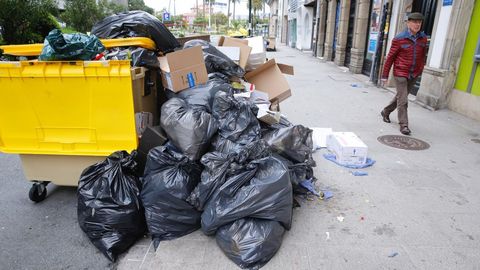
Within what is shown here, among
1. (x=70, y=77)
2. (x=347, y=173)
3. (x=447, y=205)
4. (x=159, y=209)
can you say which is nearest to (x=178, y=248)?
(x=159, y=209)

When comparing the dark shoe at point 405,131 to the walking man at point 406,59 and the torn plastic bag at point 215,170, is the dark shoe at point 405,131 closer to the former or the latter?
the walking man at point 406,59

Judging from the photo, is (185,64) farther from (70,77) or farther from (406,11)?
(406,11)

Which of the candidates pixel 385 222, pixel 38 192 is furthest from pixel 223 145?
pixel 38 192

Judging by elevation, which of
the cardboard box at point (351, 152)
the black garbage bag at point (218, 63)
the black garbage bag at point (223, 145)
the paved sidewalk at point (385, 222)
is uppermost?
the black garbage bag at point (218, 63)

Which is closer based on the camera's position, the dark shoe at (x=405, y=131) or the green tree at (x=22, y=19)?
the dark shoe at (x=405, y=131)

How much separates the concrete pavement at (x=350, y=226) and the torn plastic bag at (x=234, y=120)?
833 millimetres

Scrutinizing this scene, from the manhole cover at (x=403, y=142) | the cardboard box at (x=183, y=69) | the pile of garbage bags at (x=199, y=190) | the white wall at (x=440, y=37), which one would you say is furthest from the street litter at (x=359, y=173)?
the white wall at (x=440, y=37)

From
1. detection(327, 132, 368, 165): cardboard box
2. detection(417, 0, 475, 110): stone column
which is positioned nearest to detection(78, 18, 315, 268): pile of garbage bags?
detection(327, 132, 368, 165): cardboard box

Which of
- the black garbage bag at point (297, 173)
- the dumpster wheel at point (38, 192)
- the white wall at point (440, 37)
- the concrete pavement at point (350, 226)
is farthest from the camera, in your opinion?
the white wall at point (440, 37)

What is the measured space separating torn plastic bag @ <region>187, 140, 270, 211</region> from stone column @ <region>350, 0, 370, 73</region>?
10852 millimetres

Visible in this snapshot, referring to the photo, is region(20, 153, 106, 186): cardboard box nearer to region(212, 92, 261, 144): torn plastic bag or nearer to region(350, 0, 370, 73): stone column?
region(212, 92, 261, 144): torn plastic bag

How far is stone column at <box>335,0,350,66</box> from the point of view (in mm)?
13969

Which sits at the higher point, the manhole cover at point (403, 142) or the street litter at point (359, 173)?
the street litter at point (359, 173)

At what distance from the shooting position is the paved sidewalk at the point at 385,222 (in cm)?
241
